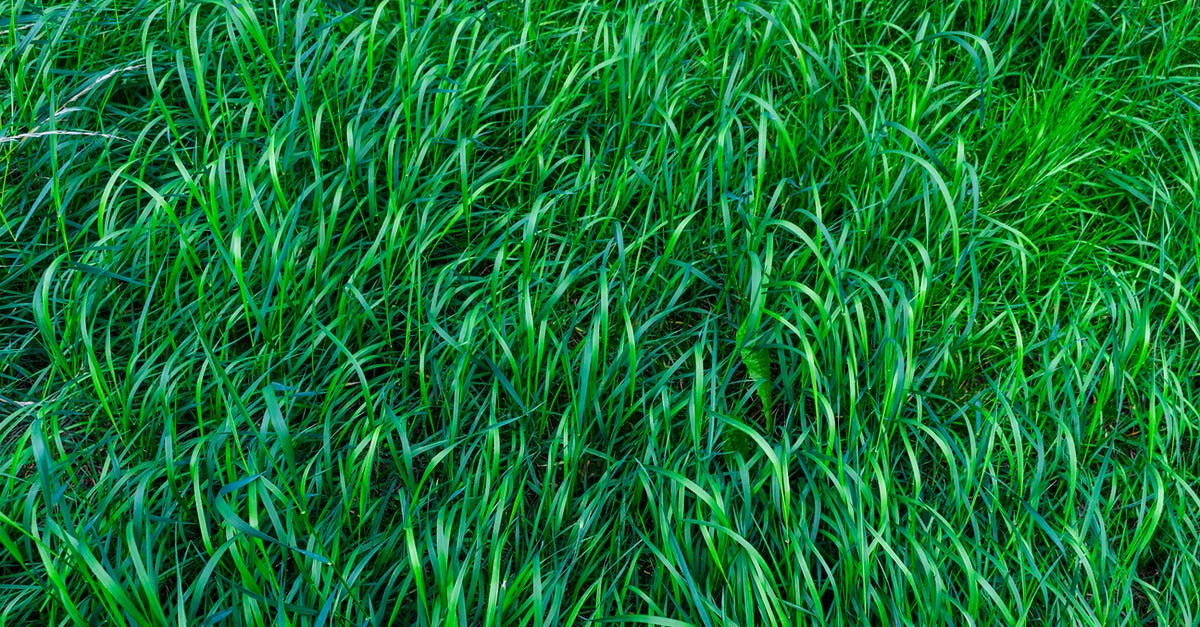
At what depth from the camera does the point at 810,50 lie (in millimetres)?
2631

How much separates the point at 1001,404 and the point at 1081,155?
0.86 meters

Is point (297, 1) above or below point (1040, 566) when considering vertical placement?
above

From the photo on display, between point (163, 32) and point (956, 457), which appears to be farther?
point (163, 32)

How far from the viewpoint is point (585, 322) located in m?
2.37

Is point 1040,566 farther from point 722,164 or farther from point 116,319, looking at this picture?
point 116,319

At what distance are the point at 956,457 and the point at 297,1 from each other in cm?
214

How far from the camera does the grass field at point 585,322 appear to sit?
1976 millimetres

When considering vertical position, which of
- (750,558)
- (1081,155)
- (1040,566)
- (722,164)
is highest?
(722,164)

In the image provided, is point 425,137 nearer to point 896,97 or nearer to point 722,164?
point 722,164

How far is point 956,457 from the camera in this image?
7.28 ft

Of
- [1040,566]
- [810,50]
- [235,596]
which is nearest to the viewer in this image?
[235,596]

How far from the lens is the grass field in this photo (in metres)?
1.98

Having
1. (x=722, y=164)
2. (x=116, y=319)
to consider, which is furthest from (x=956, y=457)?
(x=116, y=319)

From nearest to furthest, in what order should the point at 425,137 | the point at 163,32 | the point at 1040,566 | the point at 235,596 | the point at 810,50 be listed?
the point at 235,596
the point at 1040,566
the point at 425,137
the point at 810,50
the point at 163,32
